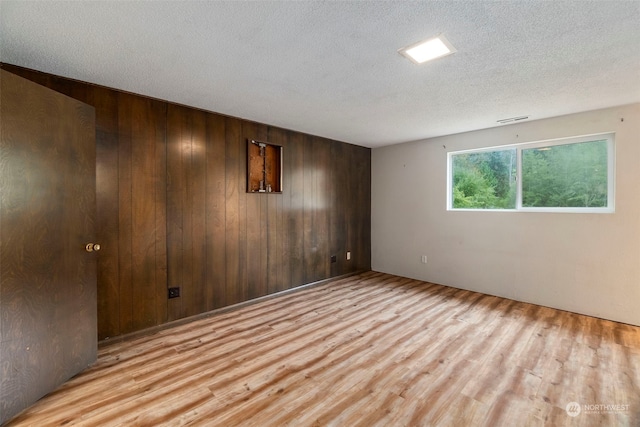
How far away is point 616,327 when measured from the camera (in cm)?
280

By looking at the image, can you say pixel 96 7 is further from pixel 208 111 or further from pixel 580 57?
pixel 580 57

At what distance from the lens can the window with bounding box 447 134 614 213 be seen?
3.11 metres

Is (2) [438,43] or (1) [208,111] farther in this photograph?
(1) [208,111]

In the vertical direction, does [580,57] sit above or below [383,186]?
above

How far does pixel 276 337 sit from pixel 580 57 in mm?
3335

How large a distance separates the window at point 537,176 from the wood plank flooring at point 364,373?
4.52ft

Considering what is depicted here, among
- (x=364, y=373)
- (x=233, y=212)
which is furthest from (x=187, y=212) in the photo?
(x=364, y=373)

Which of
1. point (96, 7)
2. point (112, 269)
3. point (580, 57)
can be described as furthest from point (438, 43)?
point (112, 269)

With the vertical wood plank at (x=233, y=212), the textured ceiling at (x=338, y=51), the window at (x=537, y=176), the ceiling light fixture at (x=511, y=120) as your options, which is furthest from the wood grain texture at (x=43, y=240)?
the window at (x=537, y=176)

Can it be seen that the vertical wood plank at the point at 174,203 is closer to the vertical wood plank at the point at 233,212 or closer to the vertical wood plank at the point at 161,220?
the vertical wood plank at the point at 161,220

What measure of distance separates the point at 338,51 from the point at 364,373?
93.1 inches

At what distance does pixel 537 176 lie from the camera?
3514mm

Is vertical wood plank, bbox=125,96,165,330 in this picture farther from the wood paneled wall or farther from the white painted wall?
the white painted wall

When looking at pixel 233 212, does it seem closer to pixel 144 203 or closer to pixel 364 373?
pixel 144 203
